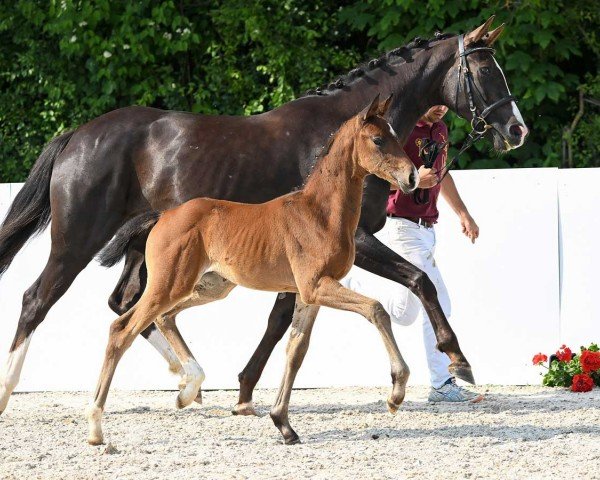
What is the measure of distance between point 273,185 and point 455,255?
178cm

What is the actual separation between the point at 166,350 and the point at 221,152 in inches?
49.3

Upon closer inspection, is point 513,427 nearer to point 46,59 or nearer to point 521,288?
point 521,288

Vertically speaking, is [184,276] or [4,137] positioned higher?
[4,137]

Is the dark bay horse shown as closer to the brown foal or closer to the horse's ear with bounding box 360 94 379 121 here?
the brown foal

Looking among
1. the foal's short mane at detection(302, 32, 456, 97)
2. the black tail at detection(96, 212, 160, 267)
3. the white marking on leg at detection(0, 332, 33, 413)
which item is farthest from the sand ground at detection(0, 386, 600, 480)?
the foal's short mane at detection(302, 32, 456, 97)

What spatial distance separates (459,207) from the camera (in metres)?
6.94

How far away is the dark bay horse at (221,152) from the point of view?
6.24m

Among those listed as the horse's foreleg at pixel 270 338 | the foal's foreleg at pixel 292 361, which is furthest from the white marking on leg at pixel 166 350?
the foal's foreleg at pixel 292 361

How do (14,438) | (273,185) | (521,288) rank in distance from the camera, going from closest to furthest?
(14,438) → (273,185) → (521,288)

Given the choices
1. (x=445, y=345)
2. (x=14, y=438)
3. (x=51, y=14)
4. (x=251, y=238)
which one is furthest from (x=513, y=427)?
(x=51, y=14)

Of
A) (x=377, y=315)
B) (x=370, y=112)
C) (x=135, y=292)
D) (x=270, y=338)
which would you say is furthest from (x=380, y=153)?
(x=135, y=292)

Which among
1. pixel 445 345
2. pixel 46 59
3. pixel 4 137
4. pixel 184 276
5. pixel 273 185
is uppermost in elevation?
pixel 46 59

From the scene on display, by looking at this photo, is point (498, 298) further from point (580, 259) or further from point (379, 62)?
point (379, 62)

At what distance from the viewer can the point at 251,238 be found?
5.27 meters
